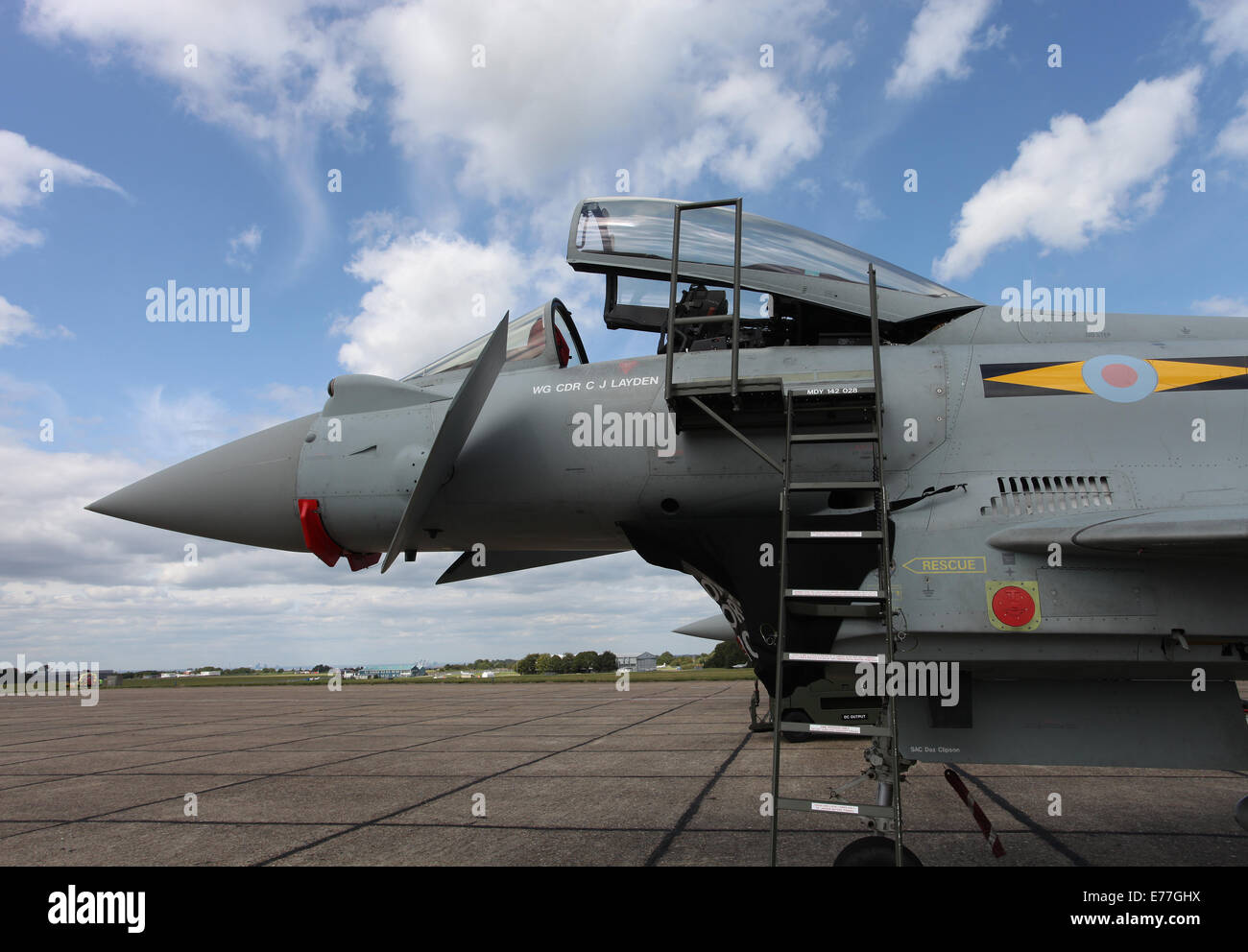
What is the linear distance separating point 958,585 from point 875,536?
512 mm

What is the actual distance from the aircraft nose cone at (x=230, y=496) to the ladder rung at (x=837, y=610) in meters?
3.33

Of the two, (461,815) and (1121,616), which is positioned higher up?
(1121,616)

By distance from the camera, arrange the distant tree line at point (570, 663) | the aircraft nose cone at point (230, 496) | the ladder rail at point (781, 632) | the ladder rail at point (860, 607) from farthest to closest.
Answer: the distant tree line at point (570, 663) < the aircraft nose cone at point (230, 496) < the ladder rail at point (860, 607) < the ladder rail at point (781, 632)

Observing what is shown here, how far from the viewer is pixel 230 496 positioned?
519cm

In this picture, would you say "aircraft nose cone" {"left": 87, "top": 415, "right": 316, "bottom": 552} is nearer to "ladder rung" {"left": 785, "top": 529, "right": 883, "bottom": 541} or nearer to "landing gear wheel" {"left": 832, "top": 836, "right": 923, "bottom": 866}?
"ladder rung" {"left": 785, "top": 529, "right": 883, "bottom": 541}

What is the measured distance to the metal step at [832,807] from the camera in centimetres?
344

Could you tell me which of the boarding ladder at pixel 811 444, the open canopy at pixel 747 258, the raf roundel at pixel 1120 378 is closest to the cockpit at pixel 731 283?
the open canopy at pixel 747 258

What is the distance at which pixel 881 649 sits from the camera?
4.07 meters

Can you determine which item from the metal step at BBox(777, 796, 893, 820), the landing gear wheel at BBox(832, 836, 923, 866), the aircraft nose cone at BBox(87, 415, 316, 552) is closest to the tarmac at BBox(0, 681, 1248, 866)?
the landing gear wheel at BBox(832, 836, 923, 866)

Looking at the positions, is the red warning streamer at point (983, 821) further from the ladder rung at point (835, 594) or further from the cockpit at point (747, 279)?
the cockpit at point (747, 279)

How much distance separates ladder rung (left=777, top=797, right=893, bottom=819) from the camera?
3.44 m

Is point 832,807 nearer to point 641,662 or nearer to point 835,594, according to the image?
Answer: point 835,594
